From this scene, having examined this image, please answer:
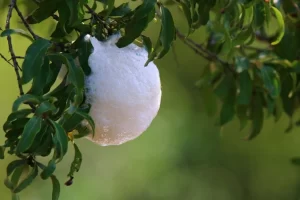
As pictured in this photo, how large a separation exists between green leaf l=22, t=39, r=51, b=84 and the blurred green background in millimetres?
1679

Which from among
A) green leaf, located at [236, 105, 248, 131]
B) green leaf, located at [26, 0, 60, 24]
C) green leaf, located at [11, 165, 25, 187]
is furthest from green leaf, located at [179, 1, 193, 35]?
green leaf, located at [236, 105, 248, 131]

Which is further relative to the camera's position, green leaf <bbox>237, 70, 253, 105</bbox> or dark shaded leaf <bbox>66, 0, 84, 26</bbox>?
green leaf <bbox>237, 70, 253, 105</bbox>

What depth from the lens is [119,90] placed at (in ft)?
2.75

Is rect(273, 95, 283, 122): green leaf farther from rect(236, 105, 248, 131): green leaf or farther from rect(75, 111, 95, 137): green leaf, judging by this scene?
rect(75, 111, 95, 137): green leaf

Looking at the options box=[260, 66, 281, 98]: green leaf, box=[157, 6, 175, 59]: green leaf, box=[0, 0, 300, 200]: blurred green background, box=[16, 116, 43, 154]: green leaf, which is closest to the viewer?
box=[16, 116, 43, 154]: green leaf

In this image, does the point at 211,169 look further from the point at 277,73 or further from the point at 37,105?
the point at 37,105

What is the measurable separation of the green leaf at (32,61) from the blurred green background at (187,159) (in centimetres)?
168

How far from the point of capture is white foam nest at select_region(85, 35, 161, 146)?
83 centimetres

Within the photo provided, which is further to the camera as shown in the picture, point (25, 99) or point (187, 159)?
point (187, 159)

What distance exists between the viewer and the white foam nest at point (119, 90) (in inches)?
32.7

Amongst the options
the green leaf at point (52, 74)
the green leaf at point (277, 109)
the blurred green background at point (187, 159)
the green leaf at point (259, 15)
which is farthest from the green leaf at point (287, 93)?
the blurred green background at point (187, 159)

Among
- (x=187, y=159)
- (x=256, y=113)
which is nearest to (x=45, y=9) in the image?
(x=256, y=113)

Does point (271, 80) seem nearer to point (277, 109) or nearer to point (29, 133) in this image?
point (277, 109)

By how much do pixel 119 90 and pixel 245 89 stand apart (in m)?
0.45
